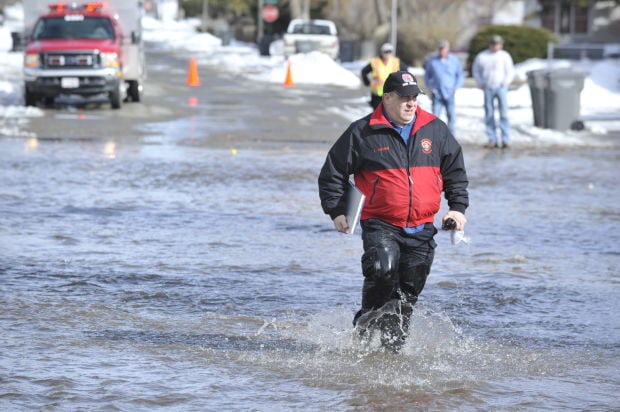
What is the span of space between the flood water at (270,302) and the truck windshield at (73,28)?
36.6 ft

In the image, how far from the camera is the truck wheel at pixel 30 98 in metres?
26.2

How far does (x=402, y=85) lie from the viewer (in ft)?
23.0

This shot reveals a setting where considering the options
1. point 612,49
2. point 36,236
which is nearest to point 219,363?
point 36,236

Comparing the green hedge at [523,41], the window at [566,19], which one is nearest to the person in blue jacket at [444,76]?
the green hedge at [523,41]

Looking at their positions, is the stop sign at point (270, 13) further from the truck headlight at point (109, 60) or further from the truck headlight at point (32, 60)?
the truck headlight at point (32, 60)

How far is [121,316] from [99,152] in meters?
10.6

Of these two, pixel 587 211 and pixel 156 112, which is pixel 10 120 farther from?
pixel 587 211

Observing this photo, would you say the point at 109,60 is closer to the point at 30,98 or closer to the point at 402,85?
the point at 30,98

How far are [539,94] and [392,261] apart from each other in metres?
17.7

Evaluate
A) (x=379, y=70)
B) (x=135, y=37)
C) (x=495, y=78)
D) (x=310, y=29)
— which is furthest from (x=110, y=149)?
(x=310, y=29)

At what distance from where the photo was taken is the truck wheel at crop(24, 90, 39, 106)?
86.1 feet

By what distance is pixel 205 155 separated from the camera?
18.8m

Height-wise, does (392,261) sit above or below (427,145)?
below

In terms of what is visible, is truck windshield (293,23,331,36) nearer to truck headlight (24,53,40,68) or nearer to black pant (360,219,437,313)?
truck headlight (24,53,40,68)
